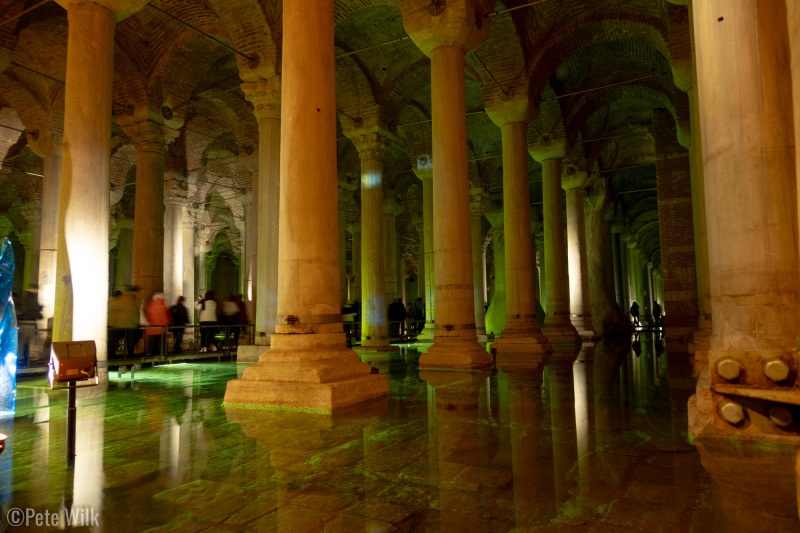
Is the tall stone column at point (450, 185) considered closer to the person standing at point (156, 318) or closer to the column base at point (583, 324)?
the person standing at point (156, 318)

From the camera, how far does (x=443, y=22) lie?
9.36 m

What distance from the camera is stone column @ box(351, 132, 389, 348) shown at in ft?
47.9

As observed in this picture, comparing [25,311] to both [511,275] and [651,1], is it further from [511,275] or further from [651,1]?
[651,1]

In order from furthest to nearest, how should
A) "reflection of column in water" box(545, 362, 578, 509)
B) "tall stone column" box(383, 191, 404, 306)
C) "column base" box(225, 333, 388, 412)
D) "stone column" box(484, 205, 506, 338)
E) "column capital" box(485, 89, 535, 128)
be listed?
"tall stone column" box(383, 191, 404, 306) → "stone column" box(484, 205, 506, 338) → "column capital" box(485, 89, 535, 128) → "column base" box(225, 333, 388, 412) → "reflection of column in water" box(545, 362, 578, 509)

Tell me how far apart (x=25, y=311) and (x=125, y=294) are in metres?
5.66

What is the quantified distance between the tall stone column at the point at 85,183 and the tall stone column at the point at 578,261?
48.4ft

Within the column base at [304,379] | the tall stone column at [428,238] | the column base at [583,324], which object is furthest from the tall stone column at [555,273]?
the column base at [304,379]

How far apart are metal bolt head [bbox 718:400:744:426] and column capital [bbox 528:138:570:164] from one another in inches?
509

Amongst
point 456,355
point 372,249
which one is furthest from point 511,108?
point 456,355

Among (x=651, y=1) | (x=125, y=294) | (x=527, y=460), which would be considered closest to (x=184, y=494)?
(x=527, y=460)

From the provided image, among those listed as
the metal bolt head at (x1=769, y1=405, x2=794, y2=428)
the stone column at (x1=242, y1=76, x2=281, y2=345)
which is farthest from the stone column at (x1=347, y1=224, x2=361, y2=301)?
the metal bolt head at (x1=769, y1=405, x2=794, y2=428)

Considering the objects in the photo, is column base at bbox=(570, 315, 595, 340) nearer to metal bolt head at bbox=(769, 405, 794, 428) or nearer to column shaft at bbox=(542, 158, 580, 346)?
column shaft at bbox=(542, 158, 580, 346)

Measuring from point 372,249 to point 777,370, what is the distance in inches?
455

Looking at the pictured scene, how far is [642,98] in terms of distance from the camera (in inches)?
700
